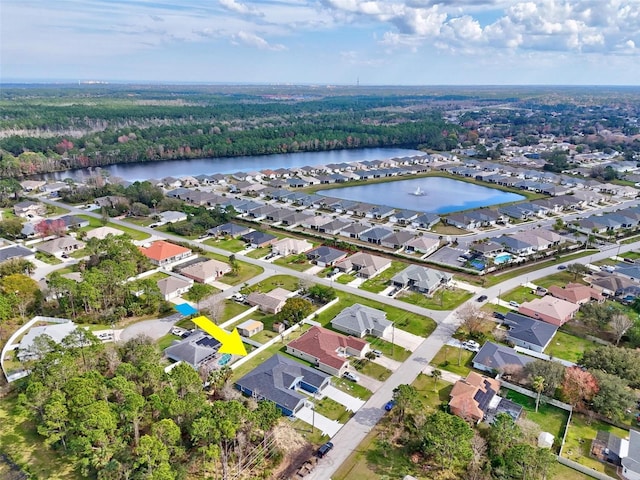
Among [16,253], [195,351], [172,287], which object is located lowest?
[195,351]

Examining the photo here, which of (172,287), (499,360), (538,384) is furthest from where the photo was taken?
(172,287)

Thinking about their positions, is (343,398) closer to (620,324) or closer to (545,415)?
(545,415)

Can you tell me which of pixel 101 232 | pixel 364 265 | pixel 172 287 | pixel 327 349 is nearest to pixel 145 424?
pixel 327 349

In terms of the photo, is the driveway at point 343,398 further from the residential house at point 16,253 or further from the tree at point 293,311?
the residential house at point 16,253

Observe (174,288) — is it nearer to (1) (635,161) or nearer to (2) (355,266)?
(2) (355,266)

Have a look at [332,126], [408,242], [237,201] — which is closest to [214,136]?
[332,126]

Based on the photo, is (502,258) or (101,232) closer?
(502,258)

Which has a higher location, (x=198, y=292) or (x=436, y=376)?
(x=198, y=292)

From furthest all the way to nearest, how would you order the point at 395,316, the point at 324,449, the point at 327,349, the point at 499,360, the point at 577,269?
the point at 577,269, the point at 395,316, the point at 327,349, the point at 499,360, the point at 324,449
